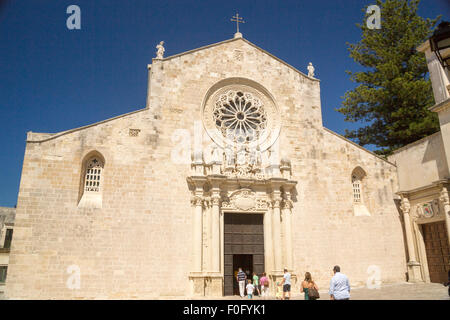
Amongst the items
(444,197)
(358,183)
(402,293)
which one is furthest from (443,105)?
(402,293)

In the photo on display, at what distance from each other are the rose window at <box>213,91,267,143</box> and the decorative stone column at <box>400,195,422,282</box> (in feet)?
24.5

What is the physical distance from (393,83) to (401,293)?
12850mm

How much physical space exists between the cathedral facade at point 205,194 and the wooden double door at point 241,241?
0.05 meters

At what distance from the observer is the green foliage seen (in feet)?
68.2

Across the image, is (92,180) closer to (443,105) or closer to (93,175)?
(93,175)

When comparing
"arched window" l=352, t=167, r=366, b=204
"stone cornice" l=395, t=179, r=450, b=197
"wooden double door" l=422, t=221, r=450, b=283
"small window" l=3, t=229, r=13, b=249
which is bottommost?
"wooden double door" l=422, t=221, r=450, b=283

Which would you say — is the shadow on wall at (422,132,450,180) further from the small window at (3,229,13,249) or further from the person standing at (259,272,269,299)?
the small window at (3,229,13,249)

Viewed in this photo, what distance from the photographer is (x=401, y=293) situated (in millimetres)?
12703

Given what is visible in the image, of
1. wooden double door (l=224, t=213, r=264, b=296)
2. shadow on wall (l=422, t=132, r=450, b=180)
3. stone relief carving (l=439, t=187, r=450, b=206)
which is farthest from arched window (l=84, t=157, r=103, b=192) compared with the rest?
shadow on wall (l=422, t=132, r=450, b=180)
